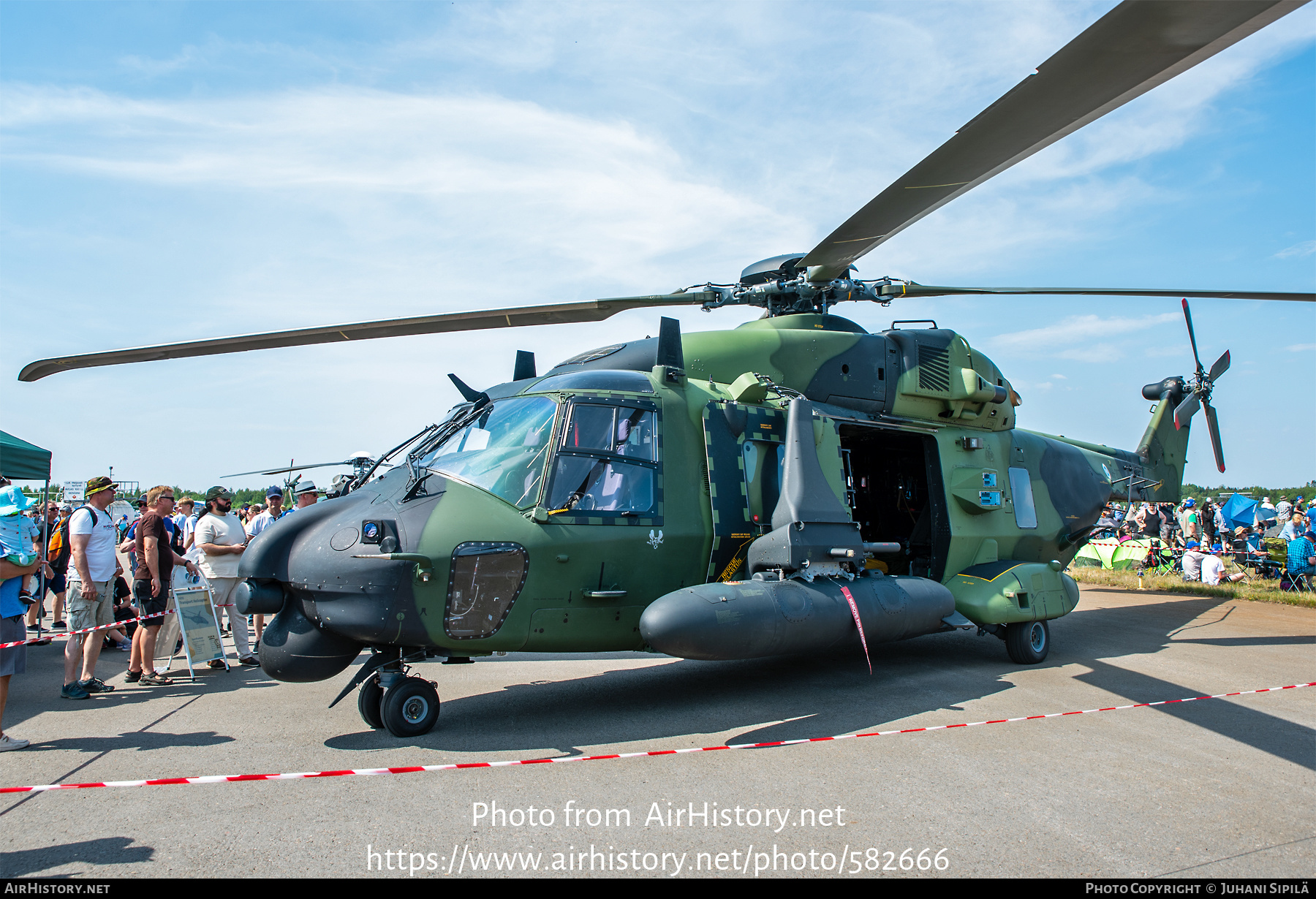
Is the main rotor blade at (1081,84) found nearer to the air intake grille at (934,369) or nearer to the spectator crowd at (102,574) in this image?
the air intake grille at (934,369)

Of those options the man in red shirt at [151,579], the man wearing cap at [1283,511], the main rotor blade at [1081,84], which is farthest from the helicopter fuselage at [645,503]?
the man wearing cap at [1283,511]

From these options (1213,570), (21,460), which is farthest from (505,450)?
(1213,570)

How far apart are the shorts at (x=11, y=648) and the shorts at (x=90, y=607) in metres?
1.75

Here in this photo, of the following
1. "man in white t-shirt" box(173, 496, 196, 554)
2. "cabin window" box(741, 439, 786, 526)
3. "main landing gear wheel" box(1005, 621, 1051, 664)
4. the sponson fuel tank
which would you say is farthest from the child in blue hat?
"main landing gear wheel" box(1005, 621, 1051, 664)

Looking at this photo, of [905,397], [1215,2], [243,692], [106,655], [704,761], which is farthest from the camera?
[106,655]

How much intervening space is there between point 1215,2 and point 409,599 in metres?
5.41

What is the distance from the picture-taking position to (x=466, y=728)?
5.53 metres

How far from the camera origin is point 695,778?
4.44 metres

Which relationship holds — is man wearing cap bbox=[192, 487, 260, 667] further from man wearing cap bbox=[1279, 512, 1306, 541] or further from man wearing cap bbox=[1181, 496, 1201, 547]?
man wearing cap bbox=[1181, 496, 1201, 547]

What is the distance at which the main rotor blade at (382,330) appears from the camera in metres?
6.11

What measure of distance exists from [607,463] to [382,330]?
2331 mm

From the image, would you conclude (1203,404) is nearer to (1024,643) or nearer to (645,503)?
(1024,643)
